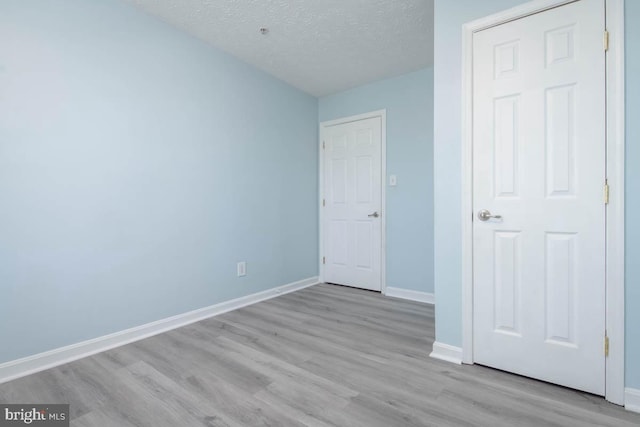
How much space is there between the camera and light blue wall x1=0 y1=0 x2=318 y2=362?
191 centimetres

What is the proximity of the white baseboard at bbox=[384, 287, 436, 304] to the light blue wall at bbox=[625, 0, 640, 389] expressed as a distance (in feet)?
6.07

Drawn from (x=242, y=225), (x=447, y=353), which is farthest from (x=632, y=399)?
(x=242, y=225)

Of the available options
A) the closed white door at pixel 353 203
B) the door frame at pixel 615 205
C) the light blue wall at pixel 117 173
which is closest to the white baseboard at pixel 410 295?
the closed white door at pixel 353 203

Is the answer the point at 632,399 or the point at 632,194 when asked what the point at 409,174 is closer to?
the point at 632,194

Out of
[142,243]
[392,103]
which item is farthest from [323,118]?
[142,243]

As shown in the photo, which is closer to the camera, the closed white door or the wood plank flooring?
the wood plank flooring

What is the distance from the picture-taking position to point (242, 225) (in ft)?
10.7

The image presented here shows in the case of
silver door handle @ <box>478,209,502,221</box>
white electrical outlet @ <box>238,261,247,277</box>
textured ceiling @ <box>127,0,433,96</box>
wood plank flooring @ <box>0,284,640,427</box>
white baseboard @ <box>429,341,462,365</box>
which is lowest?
wood plank flooring @ <box>0,284,640,427</box>

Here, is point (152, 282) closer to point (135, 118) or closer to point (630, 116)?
point (135, 118)

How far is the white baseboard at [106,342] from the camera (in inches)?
73.7

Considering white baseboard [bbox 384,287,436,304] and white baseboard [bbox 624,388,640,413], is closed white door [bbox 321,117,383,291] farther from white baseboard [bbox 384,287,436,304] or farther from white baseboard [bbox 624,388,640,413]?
white baseboard [bbox 624,388,640,413]

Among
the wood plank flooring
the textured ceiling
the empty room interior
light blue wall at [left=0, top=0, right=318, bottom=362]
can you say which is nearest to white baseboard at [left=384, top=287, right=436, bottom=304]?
the empty room interior

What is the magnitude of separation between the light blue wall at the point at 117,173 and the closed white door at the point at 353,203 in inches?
38.6

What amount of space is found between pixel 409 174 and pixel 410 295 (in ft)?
4.45
